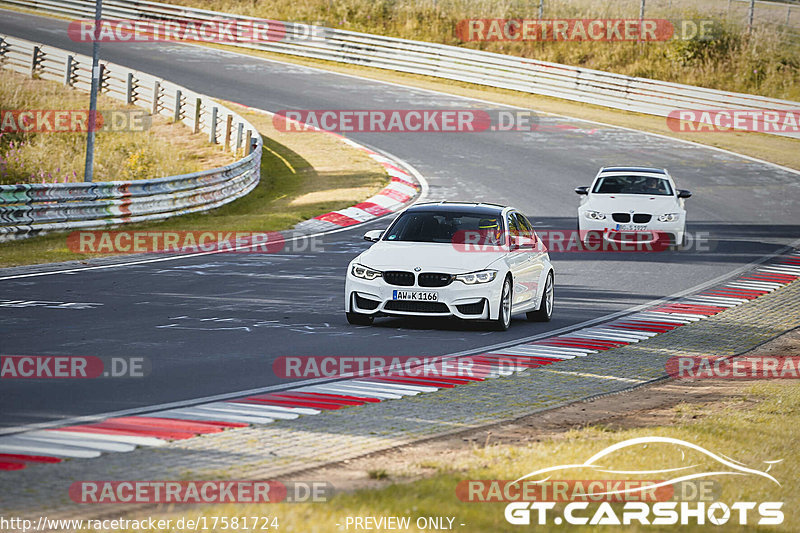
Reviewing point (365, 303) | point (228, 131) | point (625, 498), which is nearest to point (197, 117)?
point (228, 131)

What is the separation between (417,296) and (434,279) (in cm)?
29

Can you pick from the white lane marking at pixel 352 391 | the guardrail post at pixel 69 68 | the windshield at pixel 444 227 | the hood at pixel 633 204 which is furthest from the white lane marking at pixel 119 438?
the guardrail post at pixel 69 68

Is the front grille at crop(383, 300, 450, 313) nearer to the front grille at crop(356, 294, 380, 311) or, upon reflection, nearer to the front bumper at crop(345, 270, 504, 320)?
the front bumper at crop(345, 270, 504, 320)

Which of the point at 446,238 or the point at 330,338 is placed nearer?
the point at 330,338

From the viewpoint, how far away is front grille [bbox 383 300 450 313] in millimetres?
13414

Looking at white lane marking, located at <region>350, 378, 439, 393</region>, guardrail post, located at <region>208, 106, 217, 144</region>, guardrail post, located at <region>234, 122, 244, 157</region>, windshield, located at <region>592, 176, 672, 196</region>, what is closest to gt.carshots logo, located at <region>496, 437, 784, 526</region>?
white lane marking, located at <region>350, 378, 439, 393</region>

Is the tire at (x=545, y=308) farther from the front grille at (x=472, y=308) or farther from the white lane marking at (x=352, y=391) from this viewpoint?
the white lane marking at (x=352, y=391)

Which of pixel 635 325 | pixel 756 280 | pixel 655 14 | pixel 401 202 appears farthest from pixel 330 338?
pixel 655 14

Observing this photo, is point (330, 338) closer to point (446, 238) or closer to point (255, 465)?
point (446, 238)

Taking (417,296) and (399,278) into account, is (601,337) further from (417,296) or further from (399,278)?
(399,278)

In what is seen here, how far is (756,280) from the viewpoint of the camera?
65.4 feet

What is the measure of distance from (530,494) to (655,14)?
A: 157 ft

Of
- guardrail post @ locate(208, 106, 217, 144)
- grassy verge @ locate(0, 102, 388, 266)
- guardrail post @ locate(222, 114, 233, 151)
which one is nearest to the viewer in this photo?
grassy verge @ locate(0, 102, 388, 266)

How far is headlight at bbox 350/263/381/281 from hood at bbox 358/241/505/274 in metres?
0.06
